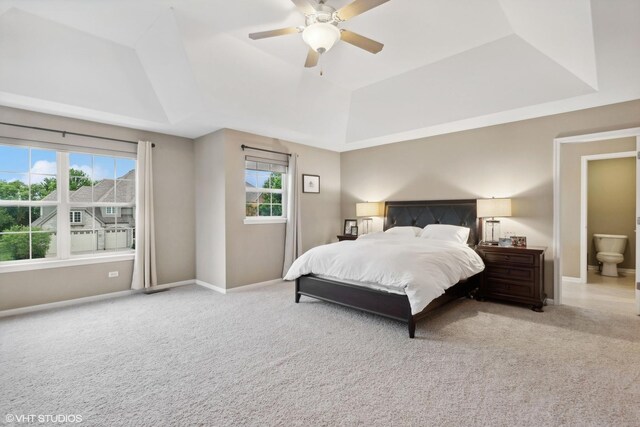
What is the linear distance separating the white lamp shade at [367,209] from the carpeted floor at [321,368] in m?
2.38

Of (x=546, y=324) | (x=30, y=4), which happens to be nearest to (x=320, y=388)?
(x=546, y=324)

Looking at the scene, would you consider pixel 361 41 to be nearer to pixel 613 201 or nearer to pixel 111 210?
pixel 111 210

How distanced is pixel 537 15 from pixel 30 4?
4.54 metres

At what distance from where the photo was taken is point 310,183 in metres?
5.97

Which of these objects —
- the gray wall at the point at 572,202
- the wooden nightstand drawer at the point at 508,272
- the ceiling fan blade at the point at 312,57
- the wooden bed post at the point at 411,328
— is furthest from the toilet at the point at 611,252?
the ceiling fan blade at the point at 312,57

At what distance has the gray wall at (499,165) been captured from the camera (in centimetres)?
404

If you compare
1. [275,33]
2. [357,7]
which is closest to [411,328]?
[357,7]

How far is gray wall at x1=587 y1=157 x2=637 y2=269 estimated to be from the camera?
223 inches

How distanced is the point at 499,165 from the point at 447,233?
1.26 metres

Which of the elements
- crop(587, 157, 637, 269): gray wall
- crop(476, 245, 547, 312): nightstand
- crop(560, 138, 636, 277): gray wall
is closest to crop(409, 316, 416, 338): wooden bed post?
crop(476, 245, 547, 312): nightstand

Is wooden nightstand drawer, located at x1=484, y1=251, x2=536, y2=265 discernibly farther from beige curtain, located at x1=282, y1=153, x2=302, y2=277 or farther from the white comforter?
beige curtain, located at x1=282, y1=153, x2=302, y2=277

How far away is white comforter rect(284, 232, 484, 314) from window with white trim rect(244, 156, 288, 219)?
5.15ft

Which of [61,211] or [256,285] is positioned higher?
[61,211]

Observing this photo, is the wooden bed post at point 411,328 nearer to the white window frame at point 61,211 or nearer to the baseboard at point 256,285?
the baseboard at point 256,285
